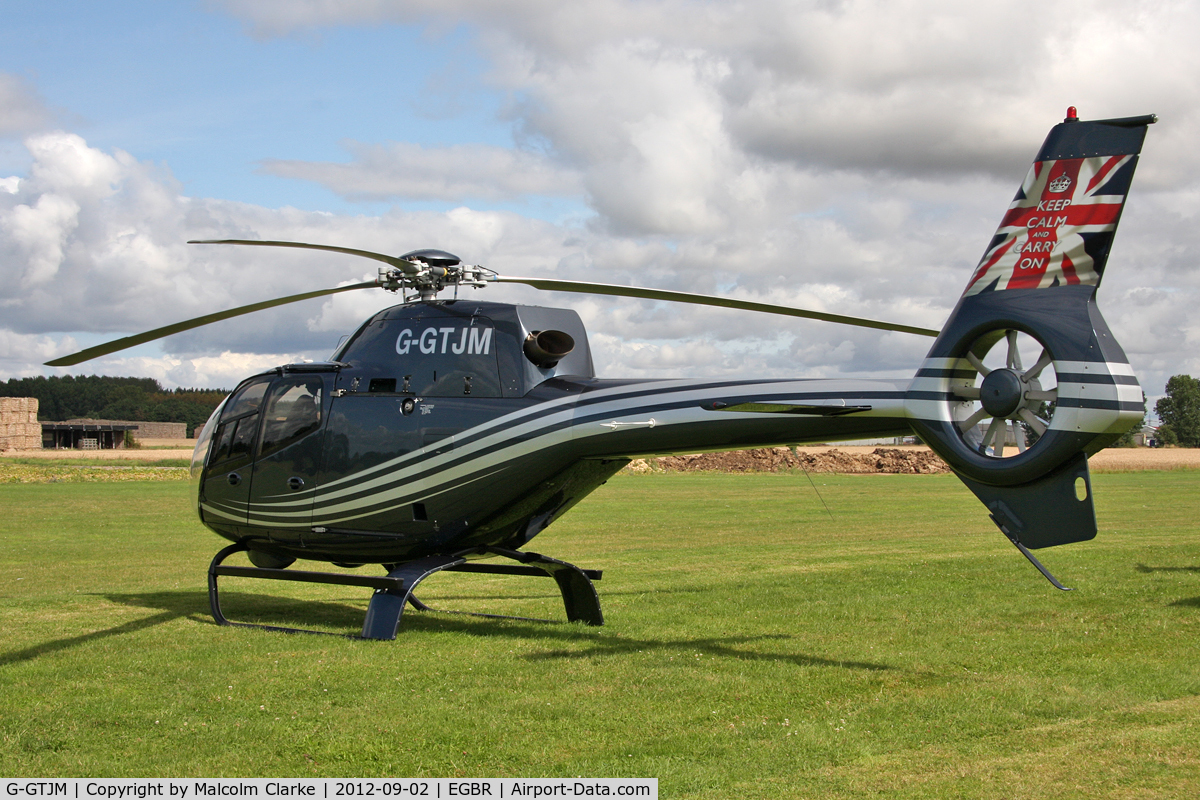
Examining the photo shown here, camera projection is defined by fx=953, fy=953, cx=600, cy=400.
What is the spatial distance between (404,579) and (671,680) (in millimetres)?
3288

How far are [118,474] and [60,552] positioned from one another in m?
31.0

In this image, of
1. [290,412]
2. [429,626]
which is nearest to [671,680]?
[429,626]

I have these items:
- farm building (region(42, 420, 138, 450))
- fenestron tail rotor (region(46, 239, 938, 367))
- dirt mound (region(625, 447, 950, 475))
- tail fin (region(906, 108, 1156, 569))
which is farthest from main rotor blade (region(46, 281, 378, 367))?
farm building (region(42, 420, 138, 450))

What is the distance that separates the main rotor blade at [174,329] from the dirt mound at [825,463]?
160 ft

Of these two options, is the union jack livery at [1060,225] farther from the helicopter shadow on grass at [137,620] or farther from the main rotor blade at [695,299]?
the helicopter shadow on grass at [137,620]

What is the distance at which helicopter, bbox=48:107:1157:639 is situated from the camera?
7.14 m

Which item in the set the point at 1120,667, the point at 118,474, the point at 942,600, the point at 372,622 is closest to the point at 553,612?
the point at 372,622

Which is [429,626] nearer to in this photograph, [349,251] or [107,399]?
[349,251]

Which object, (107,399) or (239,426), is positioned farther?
(107,399)

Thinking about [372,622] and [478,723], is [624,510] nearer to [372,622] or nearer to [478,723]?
[372,622]

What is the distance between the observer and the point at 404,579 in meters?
9.95

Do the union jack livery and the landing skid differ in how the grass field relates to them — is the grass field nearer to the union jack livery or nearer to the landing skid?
the landing skid

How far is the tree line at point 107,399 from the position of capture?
139 metres

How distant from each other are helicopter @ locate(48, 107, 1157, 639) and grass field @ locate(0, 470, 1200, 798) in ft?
3.90
